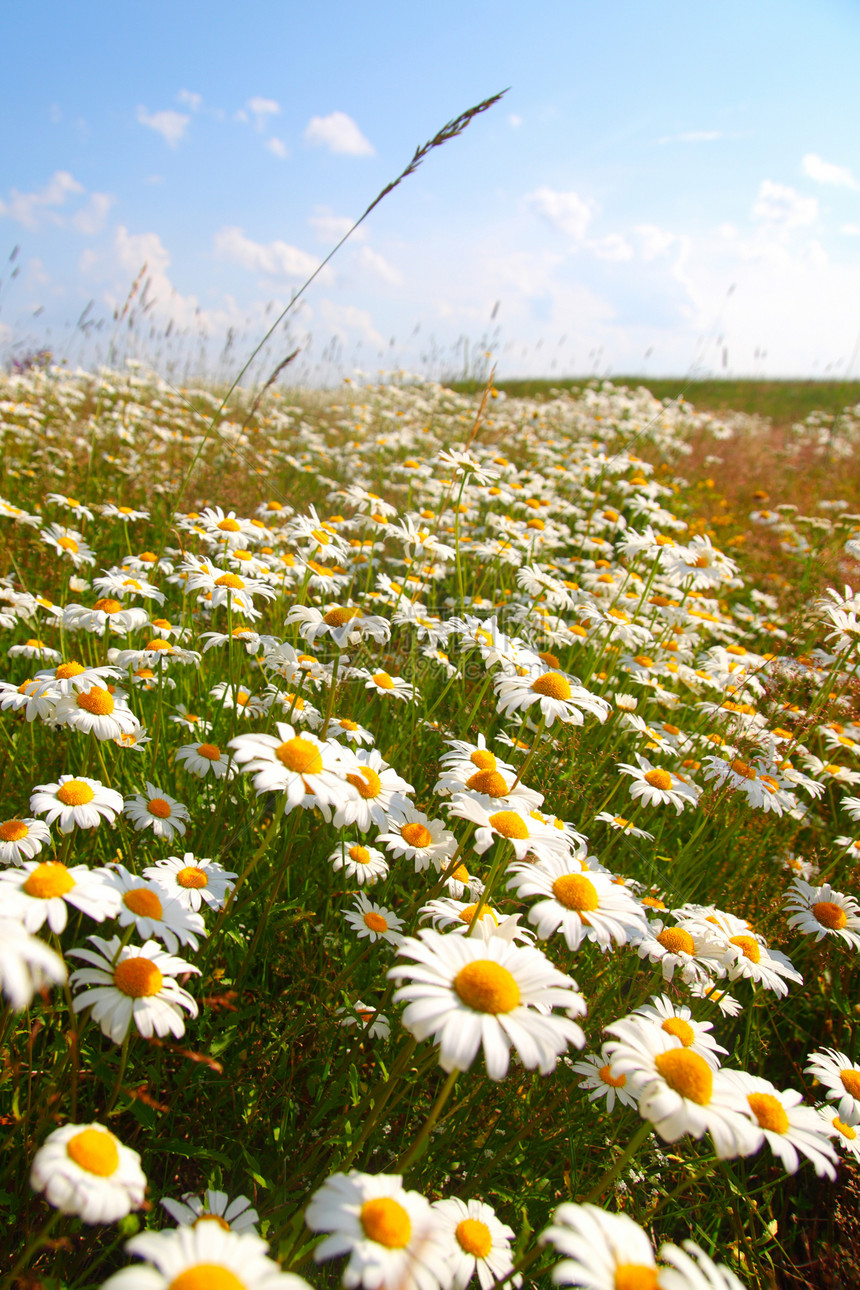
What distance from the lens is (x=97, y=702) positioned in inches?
78.1

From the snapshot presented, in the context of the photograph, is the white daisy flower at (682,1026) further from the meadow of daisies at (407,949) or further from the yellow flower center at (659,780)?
the yellow flower center at (659,780)

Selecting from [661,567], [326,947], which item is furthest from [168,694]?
[661,567]

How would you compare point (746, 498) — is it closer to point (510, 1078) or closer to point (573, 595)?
point (573, 595)

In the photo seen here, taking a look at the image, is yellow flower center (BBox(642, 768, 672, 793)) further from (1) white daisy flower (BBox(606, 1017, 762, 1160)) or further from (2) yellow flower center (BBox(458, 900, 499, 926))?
(1) white daisy flower (BBox(606, 1017, 762, 1160))

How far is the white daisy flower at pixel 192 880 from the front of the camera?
165cm

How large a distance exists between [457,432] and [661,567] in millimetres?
4994

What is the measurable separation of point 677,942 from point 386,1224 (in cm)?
133

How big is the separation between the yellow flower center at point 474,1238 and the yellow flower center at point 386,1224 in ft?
1.55

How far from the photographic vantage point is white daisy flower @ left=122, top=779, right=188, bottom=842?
1.98 metres

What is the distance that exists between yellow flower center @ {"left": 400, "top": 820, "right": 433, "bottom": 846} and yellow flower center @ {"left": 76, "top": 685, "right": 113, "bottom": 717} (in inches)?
35.9

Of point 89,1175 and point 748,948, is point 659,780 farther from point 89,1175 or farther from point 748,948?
point 89,1175

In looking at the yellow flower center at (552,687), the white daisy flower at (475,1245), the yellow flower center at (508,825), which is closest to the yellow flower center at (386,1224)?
the white daisy flower at (475,1245)

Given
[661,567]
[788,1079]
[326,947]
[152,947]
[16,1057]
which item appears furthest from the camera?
[661,567]

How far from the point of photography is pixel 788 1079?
2471mm
